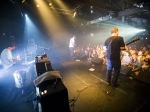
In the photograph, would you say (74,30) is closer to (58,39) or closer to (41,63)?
(58,39)

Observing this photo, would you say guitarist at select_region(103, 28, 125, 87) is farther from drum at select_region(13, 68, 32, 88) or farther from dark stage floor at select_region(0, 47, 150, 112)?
drum at select_region(13, 68, 32, 88)

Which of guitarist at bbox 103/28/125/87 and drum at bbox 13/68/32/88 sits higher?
guitarist at bbox 103/28/125/87

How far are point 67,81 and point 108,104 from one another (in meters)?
2.47

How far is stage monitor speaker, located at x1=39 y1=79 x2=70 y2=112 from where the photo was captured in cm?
254

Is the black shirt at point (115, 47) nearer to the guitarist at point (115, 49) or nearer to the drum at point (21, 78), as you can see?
the guitarist at point (115, 49)

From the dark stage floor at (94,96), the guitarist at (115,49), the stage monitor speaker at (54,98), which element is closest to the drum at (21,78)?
the dark stage floor at (94,96)

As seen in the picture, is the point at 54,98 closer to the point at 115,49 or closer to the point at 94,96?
the point at 94,96

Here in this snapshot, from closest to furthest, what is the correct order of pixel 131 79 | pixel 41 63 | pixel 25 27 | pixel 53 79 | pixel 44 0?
pixel 53 79, pixel 41 63, pixel 131 79, pixel 44 0, pixel 25 27

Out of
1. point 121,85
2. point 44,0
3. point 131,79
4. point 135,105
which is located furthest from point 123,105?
point 44,0

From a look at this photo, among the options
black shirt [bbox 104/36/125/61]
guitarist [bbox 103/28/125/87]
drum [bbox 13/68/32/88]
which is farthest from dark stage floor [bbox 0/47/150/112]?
black shirt [bbox 104/36/125/61]

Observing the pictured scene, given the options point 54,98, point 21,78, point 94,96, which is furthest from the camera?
point 21,78

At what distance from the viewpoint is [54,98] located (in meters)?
2.60

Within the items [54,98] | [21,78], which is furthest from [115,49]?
[21,78]

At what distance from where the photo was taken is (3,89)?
5.09m
